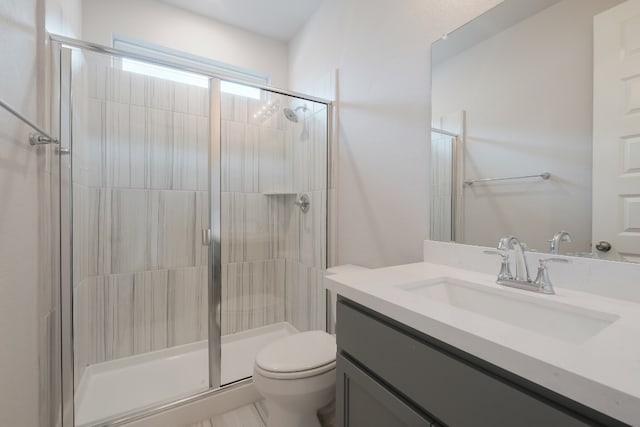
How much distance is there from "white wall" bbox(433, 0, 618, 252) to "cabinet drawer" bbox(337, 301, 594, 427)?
2.05ft

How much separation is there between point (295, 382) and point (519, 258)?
3.12 ft

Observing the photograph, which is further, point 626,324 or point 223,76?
point 223,76

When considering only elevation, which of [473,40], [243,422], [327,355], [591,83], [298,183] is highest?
[473,40]

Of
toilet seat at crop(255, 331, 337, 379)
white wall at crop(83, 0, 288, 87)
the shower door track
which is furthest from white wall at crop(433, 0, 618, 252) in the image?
white wall at crop(83, 0, 288, 87)

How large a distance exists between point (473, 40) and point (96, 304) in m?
2.58

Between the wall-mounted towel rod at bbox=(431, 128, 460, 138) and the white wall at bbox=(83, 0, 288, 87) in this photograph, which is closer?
the wall-mounted towel rod at bbox=(431, 128, 460, 138)

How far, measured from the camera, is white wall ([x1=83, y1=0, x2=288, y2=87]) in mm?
1856

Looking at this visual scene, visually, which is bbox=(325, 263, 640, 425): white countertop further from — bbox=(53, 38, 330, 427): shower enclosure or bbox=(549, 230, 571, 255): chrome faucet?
bbox=(53, 38, 330, 427): shower enclosure

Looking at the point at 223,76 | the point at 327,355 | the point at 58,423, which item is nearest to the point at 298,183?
the point at 223,76

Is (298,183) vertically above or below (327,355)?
above

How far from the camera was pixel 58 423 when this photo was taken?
121cm

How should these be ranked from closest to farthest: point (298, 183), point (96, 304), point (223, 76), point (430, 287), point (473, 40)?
point (430, 287), point (473, 40), point (223, 76), point (96, 304), point (298, 183)

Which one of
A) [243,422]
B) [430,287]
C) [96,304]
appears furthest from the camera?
[96,304]

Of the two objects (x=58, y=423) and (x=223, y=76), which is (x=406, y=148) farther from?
(x=58, y=423)
